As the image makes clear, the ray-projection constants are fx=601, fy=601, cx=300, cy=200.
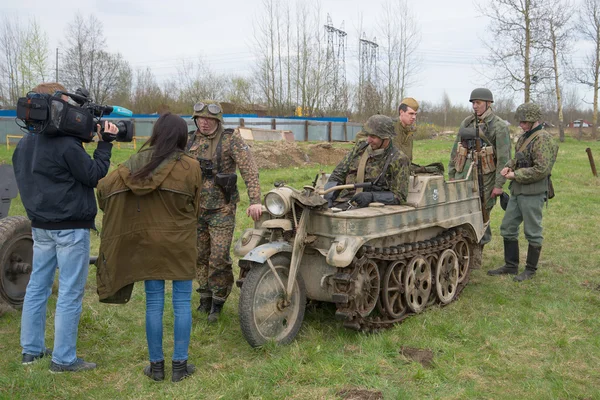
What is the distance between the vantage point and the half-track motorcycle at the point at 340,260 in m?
5.04

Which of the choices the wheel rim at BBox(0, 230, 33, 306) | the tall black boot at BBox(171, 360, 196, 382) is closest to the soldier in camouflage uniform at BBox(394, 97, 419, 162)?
the tall black boot at BBox(171, 360, 196, 382)

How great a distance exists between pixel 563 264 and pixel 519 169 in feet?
5.78

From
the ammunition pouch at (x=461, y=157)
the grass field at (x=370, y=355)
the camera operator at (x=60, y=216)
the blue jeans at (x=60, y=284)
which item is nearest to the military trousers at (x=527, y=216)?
the grass field at (x=370, y=355)

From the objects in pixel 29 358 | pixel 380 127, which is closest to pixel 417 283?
pixel 380 127

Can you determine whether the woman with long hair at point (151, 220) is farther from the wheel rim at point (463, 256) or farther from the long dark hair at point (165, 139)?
the wheel rim at point (463, 256)

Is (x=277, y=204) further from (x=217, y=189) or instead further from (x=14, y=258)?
(x=14, y=258)

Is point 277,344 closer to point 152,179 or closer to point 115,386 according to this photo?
point 115,386

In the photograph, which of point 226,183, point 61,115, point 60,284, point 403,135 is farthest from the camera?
point 403,135

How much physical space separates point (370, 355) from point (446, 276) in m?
2.02

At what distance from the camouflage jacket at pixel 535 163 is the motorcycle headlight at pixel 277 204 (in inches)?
134

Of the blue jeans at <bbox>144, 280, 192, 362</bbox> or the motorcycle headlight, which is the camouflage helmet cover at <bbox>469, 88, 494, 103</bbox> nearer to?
the motorcycle headlight

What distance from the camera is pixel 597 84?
127 ft

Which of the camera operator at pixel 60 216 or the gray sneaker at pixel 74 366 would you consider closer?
the camera operator at pixel 60 216

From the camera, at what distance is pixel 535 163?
7.36 meters
